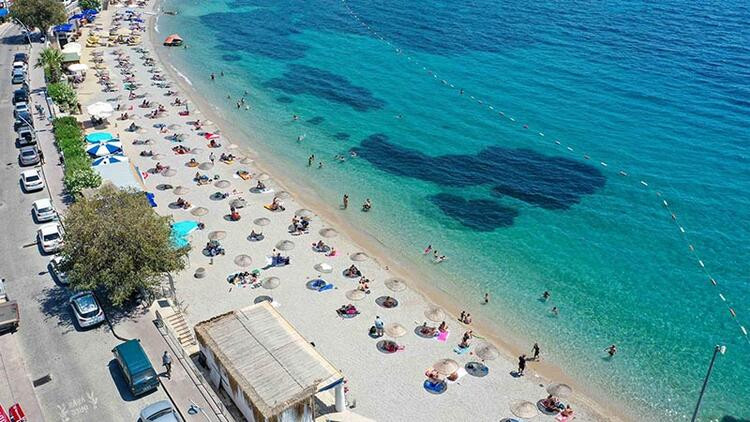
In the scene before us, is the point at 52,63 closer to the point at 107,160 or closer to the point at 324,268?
the point at 107,160

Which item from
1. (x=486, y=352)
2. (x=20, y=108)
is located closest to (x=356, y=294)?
(x=486, y=352)

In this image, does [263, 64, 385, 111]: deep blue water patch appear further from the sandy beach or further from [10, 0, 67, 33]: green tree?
[10, 0, 67, 33]: green tree

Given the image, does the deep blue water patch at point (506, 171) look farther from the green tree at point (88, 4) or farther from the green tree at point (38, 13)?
the green tree at point (88, 4)

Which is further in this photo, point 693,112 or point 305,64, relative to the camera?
point 305,64

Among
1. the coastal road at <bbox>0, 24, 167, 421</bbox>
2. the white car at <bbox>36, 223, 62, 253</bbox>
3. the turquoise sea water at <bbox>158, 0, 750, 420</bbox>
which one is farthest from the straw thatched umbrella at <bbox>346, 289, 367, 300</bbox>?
the white car at <bbox>36, 223, 62, 253</bbox>

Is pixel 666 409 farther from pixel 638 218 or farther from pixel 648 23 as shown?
pixel 648 23

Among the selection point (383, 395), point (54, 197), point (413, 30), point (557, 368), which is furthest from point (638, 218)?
point (413, 30)
